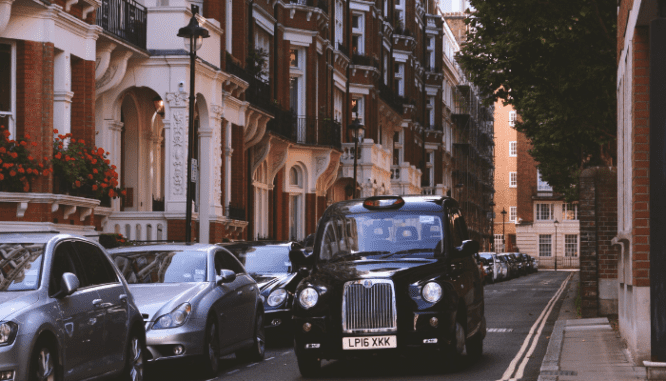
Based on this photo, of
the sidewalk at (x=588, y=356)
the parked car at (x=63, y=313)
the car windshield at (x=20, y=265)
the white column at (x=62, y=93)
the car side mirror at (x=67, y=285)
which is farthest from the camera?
the white column at (x=62, y=93)

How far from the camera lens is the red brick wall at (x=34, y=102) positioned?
62.1ft

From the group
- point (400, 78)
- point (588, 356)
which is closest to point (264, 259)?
point (588, 356)

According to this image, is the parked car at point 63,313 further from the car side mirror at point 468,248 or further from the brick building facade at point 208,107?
the brick building facade at point 208,107

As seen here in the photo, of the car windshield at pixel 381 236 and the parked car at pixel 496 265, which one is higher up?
the car windshield at pixel 381 236

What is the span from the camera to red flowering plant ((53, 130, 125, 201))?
19.4m

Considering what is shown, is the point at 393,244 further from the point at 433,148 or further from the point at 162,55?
the point at 433,148

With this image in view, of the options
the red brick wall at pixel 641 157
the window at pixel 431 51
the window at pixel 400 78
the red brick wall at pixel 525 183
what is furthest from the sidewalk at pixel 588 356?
the red brick wall at pixel 525 183

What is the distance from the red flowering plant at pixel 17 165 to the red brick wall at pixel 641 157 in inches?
399

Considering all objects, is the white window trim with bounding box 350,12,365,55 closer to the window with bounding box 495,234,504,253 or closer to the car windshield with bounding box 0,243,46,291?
the car windshield with bounding box 0,243,46,291

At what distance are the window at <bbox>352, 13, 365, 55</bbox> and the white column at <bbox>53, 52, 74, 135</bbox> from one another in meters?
31.4

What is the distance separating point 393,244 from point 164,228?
488 inches

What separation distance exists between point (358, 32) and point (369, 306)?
39.3 m

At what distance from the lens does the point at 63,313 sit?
363 inches

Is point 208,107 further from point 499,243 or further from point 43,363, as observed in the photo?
point 499,243
